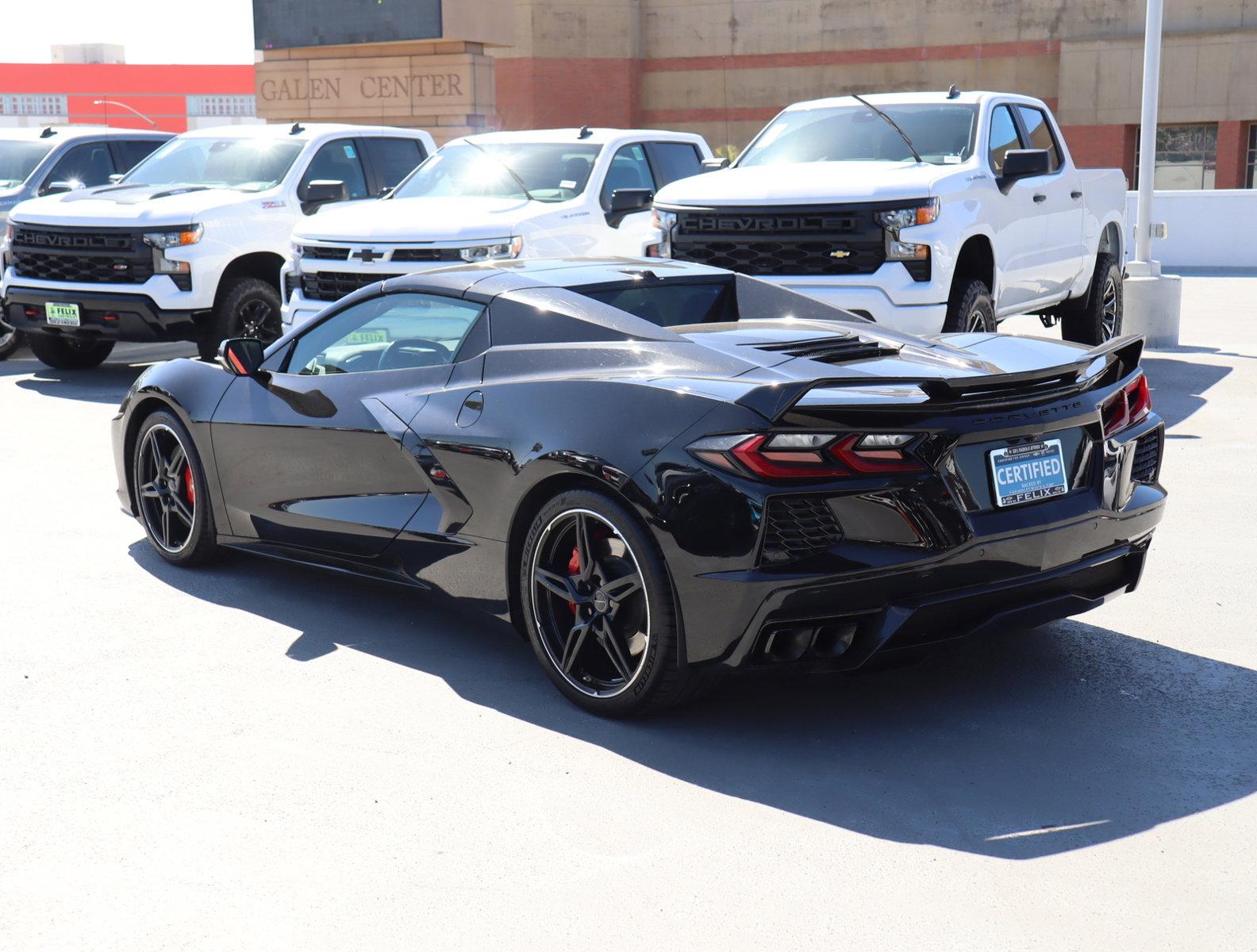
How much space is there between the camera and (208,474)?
625cm

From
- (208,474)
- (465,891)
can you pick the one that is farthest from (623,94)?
(465,891)

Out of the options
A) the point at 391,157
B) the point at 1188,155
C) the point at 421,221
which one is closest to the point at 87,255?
the point at 421,221

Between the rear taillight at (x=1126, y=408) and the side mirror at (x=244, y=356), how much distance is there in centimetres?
329

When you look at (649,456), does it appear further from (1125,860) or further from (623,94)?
(623,94)

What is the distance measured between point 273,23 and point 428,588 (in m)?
25.3

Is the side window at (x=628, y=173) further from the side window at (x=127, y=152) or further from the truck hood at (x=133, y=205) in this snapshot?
the side window at (x=127, y=152)

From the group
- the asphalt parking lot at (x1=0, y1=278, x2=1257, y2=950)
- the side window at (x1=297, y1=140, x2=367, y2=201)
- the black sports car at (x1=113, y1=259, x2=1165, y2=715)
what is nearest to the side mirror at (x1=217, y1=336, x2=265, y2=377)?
the black sports car at (x1=113, y1=259, x2=1165, y2=715)

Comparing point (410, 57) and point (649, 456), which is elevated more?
point (410, 57)

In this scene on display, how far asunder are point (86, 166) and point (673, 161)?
6.02m

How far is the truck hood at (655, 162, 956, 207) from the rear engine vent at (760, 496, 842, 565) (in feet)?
18.4

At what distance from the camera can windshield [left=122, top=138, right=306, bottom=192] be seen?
13.2 m

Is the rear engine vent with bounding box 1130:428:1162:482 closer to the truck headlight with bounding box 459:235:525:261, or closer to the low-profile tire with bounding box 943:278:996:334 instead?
the low-profile tire with bounding box 943:278:996:334

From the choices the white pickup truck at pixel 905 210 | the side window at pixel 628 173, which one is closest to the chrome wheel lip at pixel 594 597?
the white pickup truck at pixel 905 210

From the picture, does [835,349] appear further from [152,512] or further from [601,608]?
[152,512]
